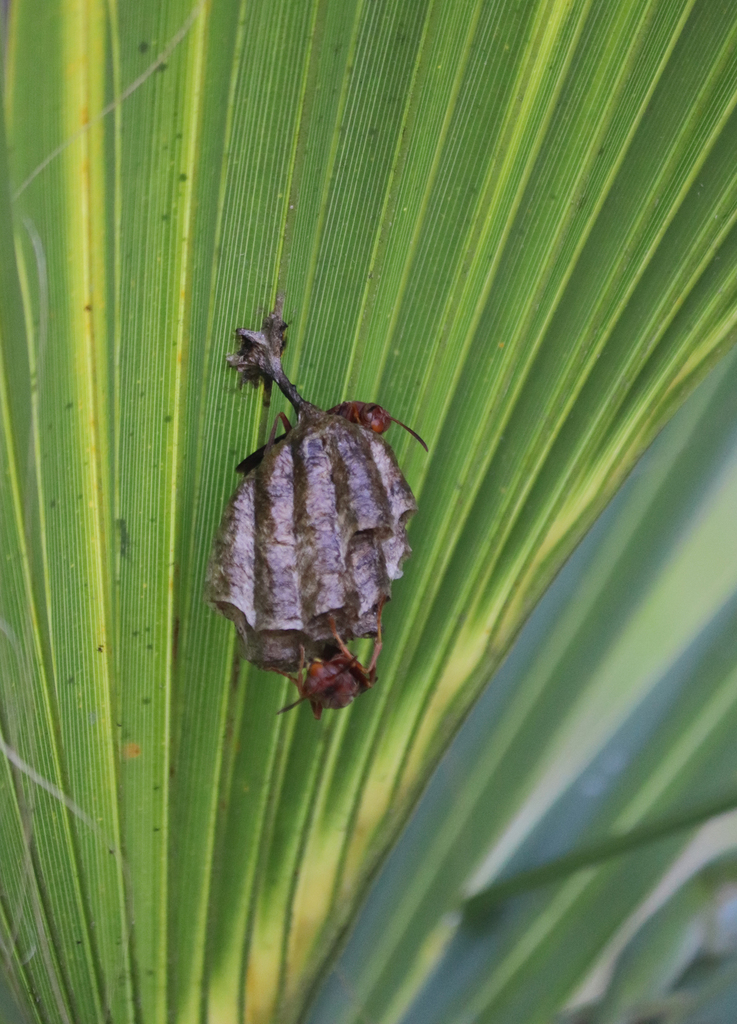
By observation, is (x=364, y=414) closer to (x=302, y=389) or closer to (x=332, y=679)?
(x=302, y=389)

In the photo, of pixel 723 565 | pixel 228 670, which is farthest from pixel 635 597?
pixel 228 670

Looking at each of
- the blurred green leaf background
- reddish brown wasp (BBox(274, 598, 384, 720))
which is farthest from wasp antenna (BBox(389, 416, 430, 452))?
reddish brown wasp (BBox(274, 598, 384, 720))

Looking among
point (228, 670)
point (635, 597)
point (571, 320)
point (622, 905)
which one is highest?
point (571, 320)

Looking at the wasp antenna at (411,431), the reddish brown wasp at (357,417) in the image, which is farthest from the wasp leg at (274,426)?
the wasp antenna at (411,431)

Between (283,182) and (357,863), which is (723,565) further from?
(283,182)

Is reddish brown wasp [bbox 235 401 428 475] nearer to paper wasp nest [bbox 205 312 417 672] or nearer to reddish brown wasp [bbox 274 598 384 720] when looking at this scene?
paper wasp nest [bbox 205 312 417 672]

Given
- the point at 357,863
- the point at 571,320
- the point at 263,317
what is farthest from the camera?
the point at 357,863

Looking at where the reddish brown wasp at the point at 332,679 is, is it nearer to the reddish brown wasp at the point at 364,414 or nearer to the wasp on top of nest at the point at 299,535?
the wasp on top of nest at the point at 299,535
